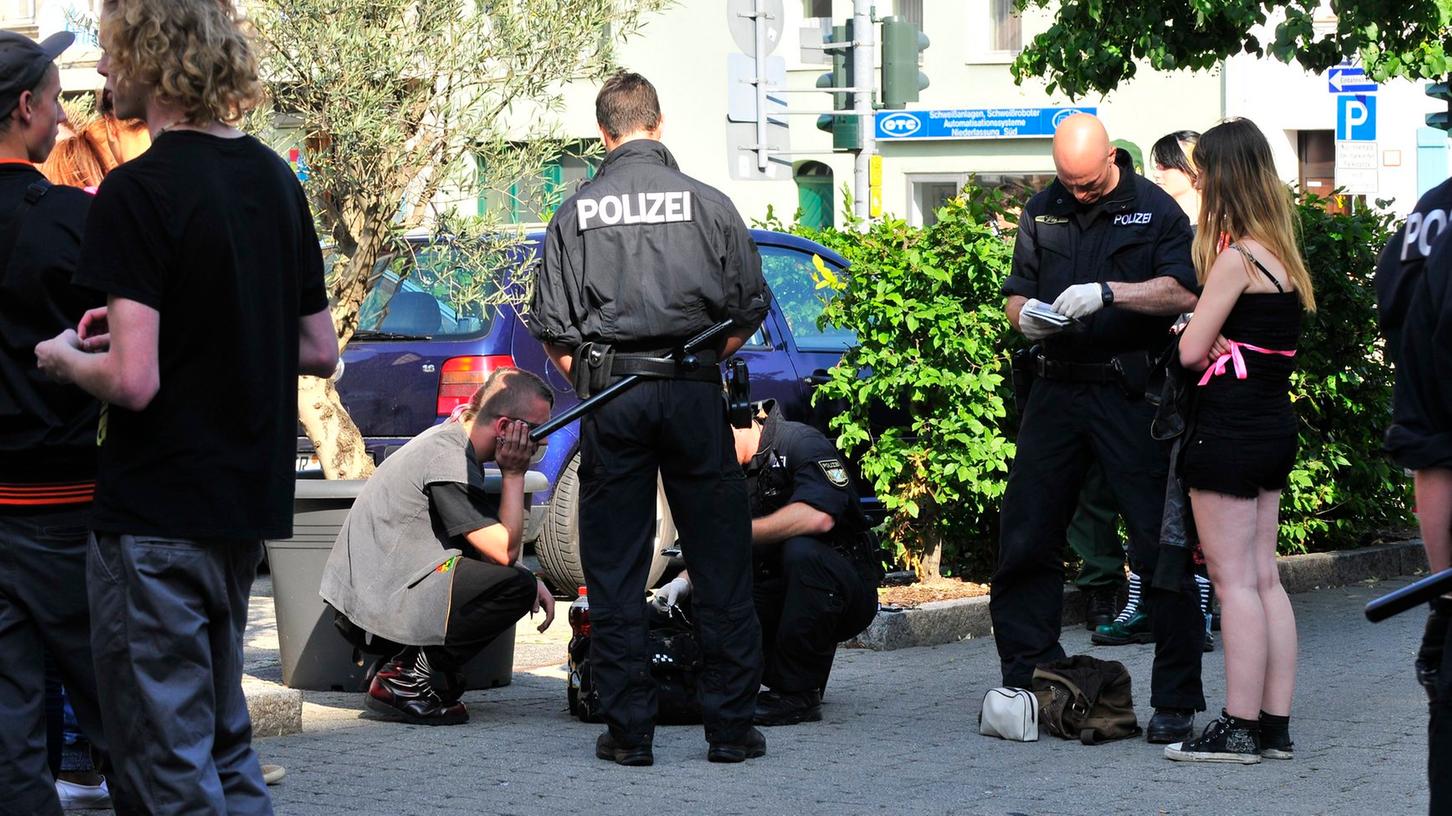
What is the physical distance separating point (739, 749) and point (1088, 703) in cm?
118

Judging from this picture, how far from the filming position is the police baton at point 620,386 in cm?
581

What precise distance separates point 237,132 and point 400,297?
5.90m

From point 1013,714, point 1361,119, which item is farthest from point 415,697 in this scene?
point 1361,119

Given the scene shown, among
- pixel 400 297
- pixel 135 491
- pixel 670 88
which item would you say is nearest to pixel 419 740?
pixel 135 491

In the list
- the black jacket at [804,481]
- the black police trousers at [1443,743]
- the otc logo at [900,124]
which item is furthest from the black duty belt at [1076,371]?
the otc logo at [900,124]

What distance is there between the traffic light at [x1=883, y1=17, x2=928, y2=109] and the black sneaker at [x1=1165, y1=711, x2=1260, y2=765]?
10.1 meters

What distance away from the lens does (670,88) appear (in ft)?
96.6

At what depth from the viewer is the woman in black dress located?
5.74 metres

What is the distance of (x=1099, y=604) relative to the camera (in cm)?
850

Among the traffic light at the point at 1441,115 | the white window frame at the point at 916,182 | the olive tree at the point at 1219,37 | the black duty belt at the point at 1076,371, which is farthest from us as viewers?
the white window frame at the point at 916,182

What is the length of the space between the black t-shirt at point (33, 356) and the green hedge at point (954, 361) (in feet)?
15.9

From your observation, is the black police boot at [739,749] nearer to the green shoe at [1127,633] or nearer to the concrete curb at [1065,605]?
the concrete curb at [1065,605]

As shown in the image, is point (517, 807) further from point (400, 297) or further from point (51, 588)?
point (400, 297)

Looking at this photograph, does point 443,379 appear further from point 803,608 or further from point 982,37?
point 982,37
